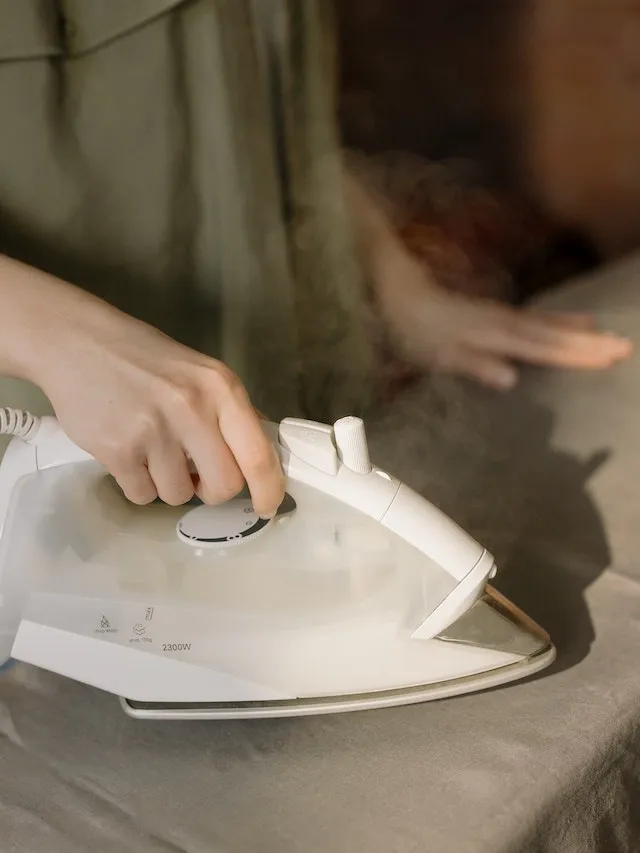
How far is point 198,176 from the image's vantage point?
990mm

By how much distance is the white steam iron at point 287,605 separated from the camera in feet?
2.19

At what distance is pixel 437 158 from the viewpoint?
210 centimetres

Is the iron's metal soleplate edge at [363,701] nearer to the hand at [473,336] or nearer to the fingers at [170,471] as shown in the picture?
the fingers at [170,471]

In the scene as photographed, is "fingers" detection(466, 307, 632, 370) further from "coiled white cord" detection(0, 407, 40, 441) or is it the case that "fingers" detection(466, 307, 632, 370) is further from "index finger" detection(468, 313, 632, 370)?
"coiled white cord" detection(0, 407, 40, 441)

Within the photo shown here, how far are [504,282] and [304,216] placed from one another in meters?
0.97

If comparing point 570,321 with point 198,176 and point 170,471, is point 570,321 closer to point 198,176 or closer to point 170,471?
point 198,176

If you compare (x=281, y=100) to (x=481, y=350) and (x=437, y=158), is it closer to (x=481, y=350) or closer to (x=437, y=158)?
(x=481, y=350)

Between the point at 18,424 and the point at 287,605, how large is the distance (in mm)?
255

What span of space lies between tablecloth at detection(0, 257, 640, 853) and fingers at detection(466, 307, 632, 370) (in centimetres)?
40

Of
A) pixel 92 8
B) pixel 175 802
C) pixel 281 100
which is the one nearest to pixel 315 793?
pixel 175 802

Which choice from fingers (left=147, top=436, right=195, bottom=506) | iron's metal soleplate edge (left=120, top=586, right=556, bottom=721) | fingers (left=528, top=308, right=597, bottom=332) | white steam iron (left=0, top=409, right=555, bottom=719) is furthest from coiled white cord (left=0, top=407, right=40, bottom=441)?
fingers (left=528, top=308, right=597, bottom=332)

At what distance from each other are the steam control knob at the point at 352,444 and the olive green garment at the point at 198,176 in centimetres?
40

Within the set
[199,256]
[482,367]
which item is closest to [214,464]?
[199,256]

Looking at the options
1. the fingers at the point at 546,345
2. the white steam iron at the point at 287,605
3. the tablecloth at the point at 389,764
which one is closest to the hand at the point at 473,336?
the fingers at the point at 546,345
